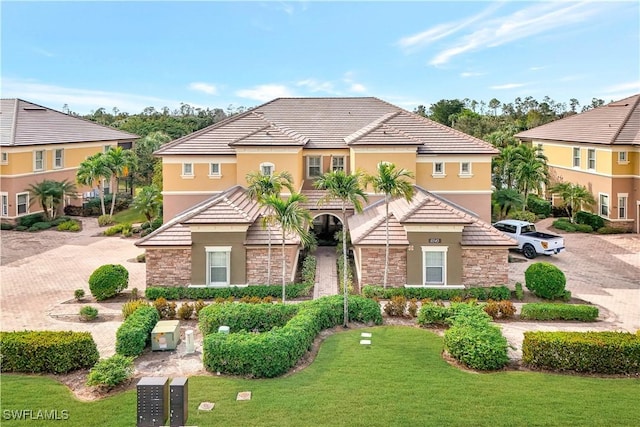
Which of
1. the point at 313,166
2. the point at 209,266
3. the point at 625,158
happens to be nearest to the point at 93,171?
the point at 313,166

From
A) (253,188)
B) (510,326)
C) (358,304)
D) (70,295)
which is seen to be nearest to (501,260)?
(510,326)

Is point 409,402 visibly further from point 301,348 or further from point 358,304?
point 358,304

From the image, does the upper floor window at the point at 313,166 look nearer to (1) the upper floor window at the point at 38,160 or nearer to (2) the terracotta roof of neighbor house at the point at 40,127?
(2) the terracotta roof of neighbor house at the point at 40,127

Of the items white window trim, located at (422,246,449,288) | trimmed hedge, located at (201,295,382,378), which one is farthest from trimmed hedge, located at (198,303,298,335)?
white window trim, located at (422,246,449,288)

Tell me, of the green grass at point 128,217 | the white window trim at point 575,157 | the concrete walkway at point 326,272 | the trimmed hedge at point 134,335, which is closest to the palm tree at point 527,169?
the white window trim at point 575,157

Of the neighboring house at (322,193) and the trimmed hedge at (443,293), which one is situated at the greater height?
the neighboring house at (322,193)

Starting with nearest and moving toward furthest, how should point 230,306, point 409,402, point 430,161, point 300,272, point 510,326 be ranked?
1. point 409,402
2. point 230,306
3. point 510,326
4. point 300,272
5. point 430,161

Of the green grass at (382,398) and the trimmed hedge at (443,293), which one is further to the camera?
the trimmed hedge at (443,293)
